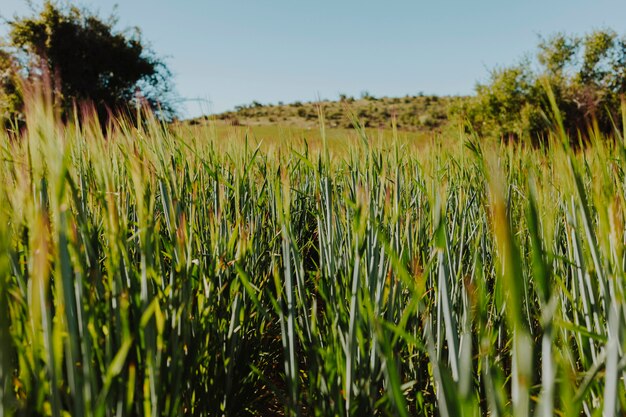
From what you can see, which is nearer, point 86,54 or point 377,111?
point 86,54

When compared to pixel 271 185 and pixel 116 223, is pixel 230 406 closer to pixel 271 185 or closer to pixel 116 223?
pixel 116 223

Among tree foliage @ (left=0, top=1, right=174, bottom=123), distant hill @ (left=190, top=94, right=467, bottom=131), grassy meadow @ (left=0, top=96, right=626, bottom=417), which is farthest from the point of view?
distant hill @ (left=190, top=94, right=467, bottom=131)

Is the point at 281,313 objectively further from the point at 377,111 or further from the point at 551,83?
the point at 377,111

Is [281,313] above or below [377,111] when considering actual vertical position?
below

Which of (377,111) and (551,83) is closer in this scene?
(551,83)

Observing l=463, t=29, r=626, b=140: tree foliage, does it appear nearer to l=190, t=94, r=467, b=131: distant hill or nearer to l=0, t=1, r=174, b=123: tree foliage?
l=190, t=94, r=467, b=131: distant hill

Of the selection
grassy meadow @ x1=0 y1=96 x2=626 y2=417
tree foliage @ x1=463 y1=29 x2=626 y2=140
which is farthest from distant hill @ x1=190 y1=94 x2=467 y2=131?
grassy meadow @ x1=0 y1=96 x2=626 y2=417

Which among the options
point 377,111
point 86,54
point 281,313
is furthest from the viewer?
point 377,111

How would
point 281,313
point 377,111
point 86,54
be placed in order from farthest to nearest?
point 377,111 < point 86,54 < point 281,313

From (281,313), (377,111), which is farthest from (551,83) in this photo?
(281,313)

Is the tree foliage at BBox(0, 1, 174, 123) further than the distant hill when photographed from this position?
No

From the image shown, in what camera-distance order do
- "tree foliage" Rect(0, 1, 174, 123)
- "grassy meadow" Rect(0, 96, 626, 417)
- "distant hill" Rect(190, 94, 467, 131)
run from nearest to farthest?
1. "grassy meadow" Rect(0, 96, 626, 417)
2. "tree foliage" Rect(0, 1, 174, 123)
3. "distant hill" Rect(190, 94, 467, 131)

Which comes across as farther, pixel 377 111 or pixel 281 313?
pixel 377 111

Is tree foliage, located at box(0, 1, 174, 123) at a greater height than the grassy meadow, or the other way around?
tree foliage, located at box(0, 1, 174, 123)
